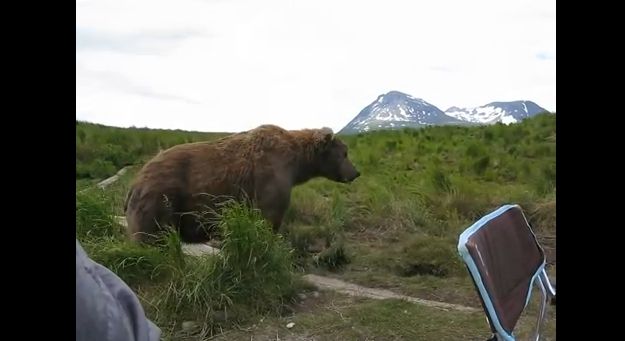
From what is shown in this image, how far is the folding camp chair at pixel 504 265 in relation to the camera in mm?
2115

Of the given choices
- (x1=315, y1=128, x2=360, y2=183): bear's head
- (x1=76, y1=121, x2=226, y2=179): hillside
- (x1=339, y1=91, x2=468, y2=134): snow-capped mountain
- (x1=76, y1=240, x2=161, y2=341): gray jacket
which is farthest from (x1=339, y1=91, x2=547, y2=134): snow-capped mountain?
(x1=76, y1=240, x2=161, y2=341): gray jacket

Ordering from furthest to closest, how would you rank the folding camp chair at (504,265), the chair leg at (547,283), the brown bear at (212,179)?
the brown bear at (212,179) → the chair leg at (547,283) → the folding camp chair at (504,265)

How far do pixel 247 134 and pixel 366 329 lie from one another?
2.65 metres

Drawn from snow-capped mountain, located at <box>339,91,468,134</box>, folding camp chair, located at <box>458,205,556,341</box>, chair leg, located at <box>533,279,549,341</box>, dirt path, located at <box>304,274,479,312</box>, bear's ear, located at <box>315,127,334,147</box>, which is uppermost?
snow-capped mountain, located at <box>339,91,468,134</box>

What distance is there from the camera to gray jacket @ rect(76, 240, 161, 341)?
1.09m

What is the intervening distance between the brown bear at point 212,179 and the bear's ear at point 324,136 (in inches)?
8.2

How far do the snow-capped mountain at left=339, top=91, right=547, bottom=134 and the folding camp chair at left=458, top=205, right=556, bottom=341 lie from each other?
17.4 meters

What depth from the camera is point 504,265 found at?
2.44 m

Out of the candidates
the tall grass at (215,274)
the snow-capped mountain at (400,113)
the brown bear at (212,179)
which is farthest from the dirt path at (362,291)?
the snow-capped mountain at (400,113)

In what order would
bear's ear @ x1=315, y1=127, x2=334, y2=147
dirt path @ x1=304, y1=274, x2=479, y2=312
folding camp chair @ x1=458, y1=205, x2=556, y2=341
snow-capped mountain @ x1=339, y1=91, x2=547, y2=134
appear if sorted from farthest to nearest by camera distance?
snow-capped mountain @ x1=339, y1=91, x2=547, y2=134
bear's ear @ x1=315, y1=127, x2=334, y2=147
dirt path @ x1=304, y1=274, x2=479, y2=312
folding camp chair @ x1=458, y1=205, x2=556, y2=341

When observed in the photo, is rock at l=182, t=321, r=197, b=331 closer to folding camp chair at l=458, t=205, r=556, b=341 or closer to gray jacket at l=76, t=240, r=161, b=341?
folding camp chair at l=458, t=205, r=556, b=341

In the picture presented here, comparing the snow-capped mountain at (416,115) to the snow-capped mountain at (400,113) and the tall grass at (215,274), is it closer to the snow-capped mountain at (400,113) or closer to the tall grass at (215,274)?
the snow-capped mountain at (400,113)
